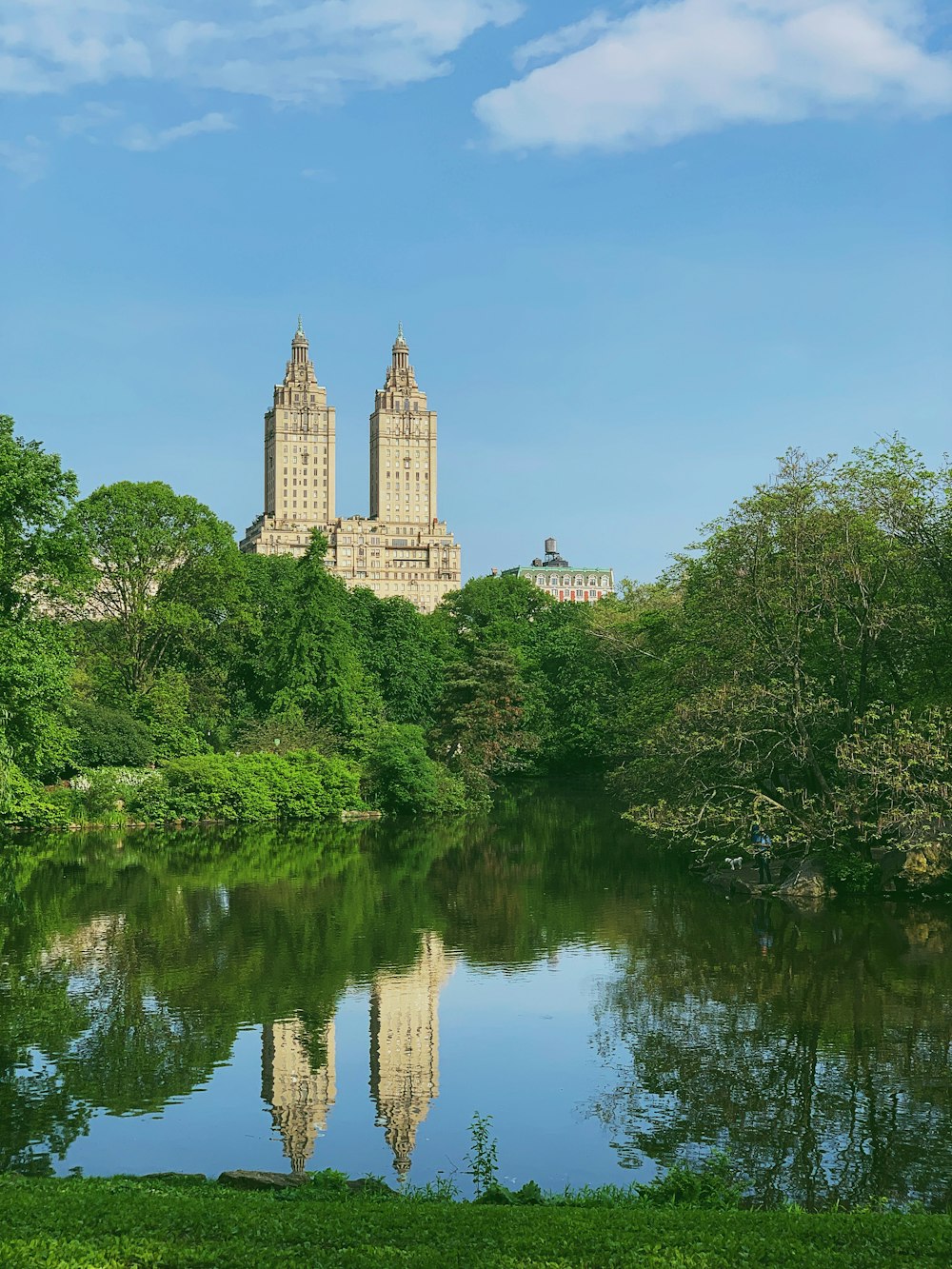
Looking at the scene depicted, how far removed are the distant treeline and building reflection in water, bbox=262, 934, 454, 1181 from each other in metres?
9.94

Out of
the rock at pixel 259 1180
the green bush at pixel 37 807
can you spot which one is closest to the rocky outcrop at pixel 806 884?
the rock at pixel 259 1180

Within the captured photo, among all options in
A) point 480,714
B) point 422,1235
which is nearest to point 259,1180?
point 422,1235

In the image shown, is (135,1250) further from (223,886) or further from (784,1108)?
(223,886)

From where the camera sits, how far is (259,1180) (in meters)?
10.4

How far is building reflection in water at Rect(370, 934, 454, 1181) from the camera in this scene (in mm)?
12984

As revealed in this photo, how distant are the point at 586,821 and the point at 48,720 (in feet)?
71.5

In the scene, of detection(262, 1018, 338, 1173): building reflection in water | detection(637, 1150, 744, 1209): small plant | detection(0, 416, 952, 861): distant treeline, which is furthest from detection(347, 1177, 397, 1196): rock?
detection(0, 416, 952, 861): distant treeline

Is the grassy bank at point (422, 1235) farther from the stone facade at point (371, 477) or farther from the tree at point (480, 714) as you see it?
the stone facade at point (371, 477)

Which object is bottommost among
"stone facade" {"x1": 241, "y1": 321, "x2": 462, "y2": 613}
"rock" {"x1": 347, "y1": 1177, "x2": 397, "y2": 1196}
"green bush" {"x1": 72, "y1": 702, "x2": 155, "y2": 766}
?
"rock" {"x1": 347, "y1": 1177, "x2": 397, "y2": 1196}

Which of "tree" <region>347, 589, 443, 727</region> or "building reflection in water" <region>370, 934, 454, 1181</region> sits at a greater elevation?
"tree" <region>347, 589, 443, 727</region>

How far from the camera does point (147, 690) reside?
4538 cm

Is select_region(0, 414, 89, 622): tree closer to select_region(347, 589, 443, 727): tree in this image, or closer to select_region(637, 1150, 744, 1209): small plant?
select_region(637, 1150, 744, 1209): small plant

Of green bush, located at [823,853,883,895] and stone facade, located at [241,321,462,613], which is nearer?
green bush, located at [823,853,883,895]

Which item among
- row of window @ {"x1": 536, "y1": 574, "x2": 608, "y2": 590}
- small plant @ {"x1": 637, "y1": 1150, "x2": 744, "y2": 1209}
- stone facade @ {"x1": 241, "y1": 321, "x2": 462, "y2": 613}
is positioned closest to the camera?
small plant @ {"x1": 637, "y1": 1150, "x2": 744, "y2": 1209}
